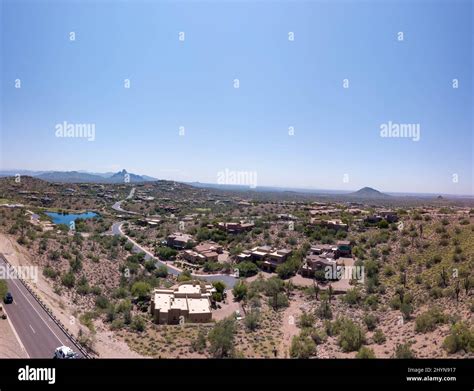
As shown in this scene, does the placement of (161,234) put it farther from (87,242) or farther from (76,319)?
(76,319)

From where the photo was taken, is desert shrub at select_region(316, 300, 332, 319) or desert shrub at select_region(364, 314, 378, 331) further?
desert shrub at select_region(316, 300, 332, 319)

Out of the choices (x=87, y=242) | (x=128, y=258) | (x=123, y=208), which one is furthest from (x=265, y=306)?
(x=123, y=208)

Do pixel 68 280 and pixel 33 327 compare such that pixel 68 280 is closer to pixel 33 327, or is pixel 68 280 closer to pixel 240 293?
pixel 33 327

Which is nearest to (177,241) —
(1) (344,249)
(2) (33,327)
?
(1) (344,249)

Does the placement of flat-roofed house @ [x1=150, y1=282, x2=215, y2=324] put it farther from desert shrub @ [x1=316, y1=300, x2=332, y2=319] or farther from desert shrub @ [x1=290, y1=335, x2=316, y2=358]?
desert shrub @ [x1=290, y1=335, x2=316, y2=358]

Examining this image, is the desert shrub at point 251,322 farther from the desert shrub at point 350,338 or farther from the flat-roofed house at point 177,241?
the flat-roofed house at point 177,241

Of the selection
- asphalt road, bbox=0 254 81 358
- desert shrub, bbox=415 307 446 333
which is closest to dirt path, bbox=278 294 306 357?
desert shrub, bbox=415 307 446 333
